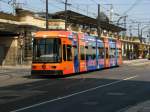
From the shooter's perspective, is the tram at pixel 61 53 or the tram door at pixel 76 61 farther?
the tram door at pixel 76 61

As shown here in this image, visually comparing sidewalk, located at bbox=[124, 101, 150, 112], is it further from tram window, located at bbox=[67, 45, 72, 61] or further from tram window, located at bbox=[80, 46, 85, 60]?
tram window, located at bbox=[80, 46, 85, 60]

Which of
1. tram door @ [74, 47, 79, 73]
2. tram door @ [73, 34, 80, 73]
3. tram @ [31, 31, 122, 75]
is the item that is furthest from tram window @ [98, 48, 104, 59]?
tram door @ [74, 47, 79, 73]

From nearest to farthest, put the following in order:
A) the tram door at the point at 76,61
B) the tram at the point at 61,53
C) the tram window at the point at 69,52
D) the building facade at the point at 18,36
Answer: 1. the tram at the point at 61,53
2. the tram window at the point at 69,52
3. the tram door at the point at 76,61
4. the building facade at the point at 18,36

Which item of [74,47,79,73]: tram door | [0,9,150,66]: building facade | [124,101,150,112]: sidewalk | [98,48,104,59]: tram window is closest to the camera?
[124,101,150,112]: sidewalk

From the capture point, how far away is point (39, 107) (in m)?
15.4

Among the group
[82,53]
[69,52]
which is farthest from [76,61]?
[82,53]

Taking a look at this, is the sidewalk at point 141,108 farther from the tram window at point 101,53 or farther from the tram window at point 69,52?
the tram window at point 101,53

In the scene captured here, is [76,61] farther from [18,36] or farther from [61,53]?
[18,36]

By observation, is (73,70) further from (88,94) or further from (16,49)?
(16,49)

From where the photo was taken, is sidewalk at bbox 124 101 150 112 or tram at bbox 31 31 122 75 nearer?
sidewalk at bbox 124 101 150 112

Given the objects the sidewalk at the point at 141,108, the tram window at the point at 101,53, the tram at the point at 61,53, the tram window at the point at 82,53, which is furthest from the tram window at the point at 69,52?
the sidewalk at the point at 141,108

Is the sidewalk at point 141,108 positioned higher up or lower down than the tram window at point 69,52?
lower down

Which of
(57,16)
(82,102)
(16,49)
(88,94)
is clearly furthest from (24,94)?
(57,16)

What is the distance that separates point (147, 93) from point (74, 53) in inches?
596
